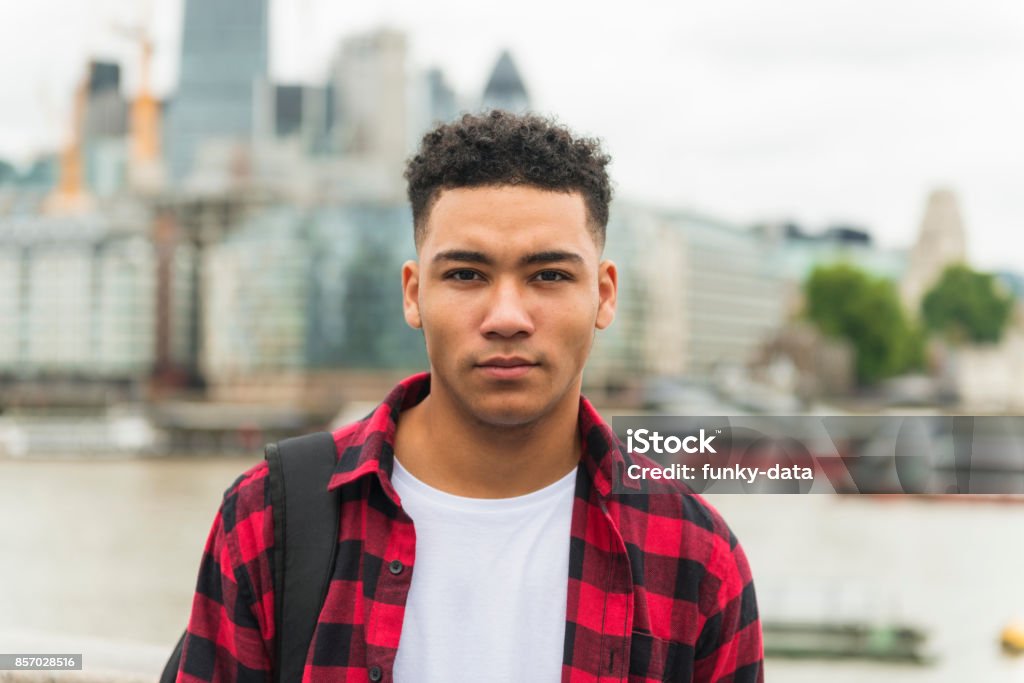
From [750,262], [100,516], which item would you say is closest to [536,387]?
[100,516]

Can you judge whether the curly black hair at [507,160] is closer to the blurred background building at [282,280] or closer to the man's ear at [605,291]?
the man's ear at [605,291]

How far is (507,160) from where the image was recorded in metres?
1.60

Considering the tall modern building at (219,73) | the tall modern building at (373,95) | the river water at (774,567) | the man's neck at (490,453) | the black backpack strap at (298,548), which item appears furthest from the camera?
the tall modern building at (373,95)

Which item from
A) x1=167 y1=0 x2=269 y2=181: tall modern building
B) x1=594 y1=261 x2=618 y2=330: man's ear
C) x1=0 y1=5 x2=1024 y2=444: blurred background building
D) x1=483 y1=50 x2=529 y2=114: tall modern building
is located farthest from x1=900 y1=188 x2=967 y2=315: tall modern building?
x1=594 y1=261 x2=618 y2=330: man's ear

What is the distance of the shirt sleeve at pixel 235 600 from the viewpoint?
1554mm

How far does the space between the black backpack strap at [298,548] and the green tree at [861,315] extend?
185 ft

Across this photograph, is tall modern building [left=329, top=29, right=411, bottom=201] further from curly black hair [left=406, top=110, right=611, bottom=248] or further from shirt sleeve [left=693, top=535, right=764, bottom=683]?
shirt sleeve [left=693, top=535, right=764, bottom=683]

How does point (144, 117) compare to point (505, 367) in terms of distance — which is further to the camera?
point (144, 117)

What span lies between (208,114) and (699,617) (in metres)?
110

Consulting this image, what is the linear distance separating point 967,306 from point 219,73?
69951 millimetres

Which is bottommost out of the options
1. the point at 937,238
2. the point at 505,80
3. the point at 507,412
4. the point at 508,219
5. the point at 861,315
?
the point at 861,315

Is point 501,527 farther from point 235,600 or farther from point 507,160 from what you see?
point 507,160

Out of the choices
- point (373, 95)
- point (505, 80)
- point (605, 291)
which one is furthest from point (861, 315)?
point (373, 95)
